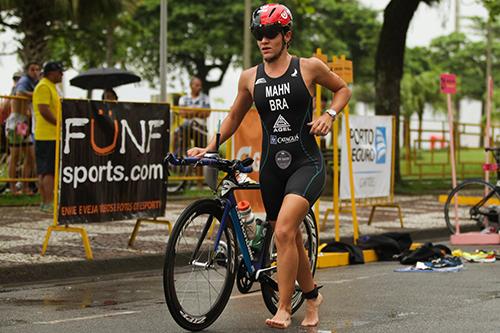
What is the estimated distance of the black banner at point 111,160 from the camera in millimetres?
10938

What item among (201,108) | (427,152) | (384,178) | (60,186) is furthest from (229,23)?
(60,186)

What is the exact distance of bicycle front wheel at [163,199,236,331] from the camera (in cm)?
686

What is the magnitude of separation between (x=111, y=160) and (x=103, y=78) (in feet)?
33.5

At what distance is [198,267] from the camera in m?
7.12

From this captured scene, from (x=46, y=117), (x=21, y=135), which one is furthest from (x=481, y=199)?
(x=21, y=135)

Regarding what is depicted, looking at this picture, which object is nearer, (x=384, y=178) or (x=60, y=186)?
(x=60, y=186)

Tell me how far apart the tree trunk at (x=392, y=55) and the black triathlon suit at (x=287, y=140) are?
1650 centimetres

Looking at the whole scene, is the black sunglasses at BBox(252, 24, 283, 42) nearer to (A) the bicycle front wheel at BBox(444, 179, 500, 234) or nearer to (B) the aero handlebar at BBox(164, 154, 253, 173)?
(B) the aero handlebar at BBox(164, 154, 253, 173)

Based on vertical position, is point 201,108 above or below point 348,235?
above

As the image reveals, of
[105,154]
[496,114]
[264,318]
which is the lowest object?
[264,318]

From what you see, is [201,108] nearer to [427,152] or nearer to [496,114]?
[427,152]

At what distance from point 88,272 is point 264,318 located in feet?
11.3

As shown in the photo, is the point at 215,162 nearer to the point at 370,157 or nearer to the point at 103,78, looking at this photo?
the point at 370,157

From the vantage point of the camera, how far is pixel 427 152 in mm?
27016
